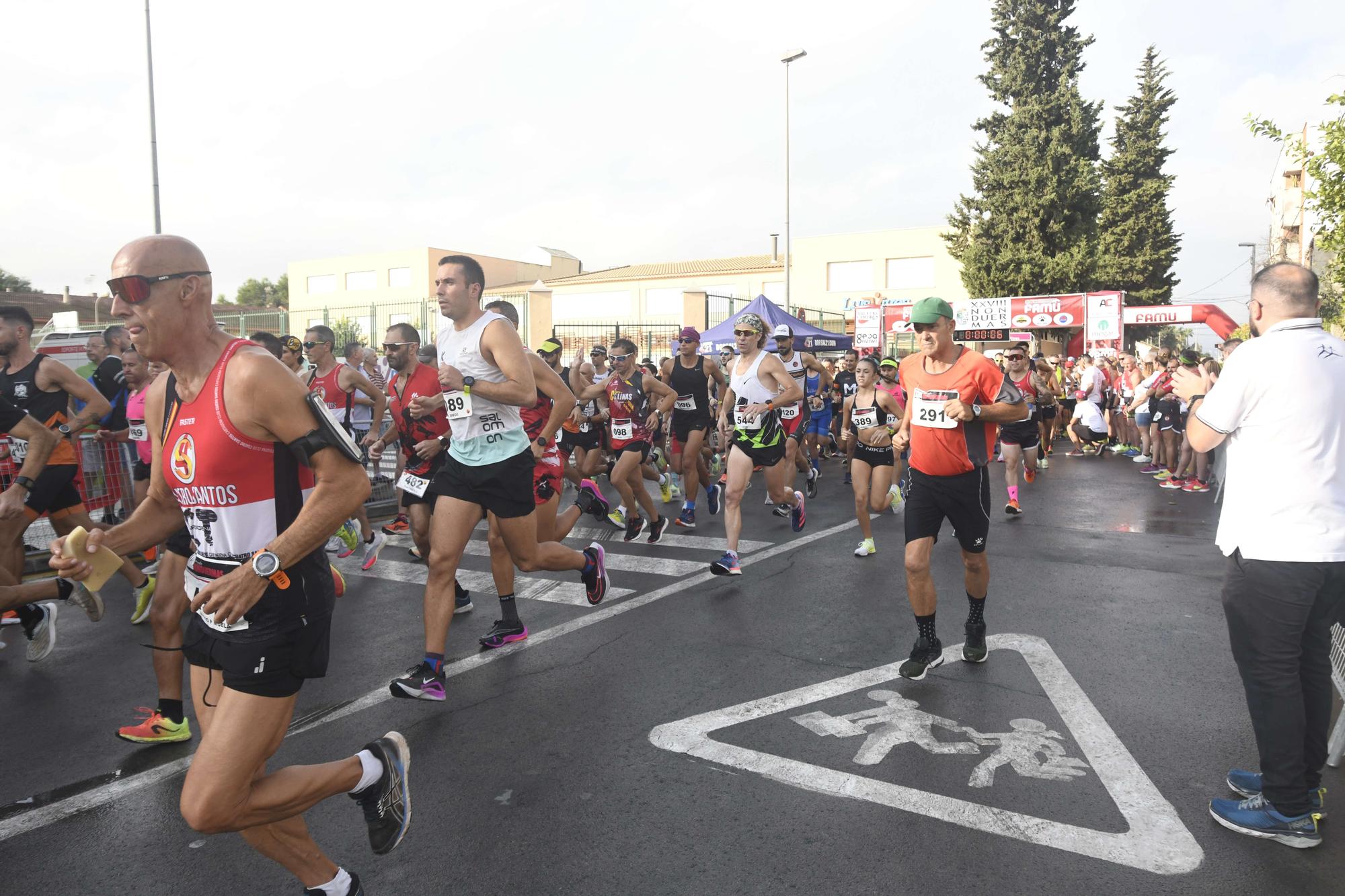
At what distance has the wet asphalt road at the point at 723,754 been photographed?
9.69 ft

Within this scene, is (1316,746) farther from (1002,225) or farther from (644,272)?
(644,272)

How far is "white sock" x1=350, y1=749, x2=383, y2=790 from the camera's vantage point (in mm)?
2693

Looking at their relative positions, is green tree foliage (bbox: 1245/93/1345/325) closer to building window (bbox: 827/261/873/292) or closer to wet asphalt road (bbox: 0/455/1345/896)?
wet asphalt road (bbox: 0/455/1345/896)

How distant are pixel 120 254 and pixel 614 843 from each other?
2.42m

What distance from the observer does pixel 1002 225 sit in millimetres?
38375

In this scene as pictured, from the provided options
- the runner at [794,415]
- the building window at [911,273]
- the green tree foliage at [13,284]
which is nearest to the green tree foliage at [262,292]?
the green tree foliage at [13,284]

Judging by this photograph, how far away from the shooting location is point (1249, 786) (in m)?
3.31

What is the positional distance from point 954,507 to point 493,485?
252 centimetres

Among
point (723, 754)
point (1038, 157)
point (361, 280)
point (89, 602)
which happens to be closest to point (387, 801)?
point (723, 754)

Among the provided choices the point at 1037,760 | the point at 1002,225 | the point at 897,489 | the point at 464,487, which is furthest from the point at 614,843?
the point at 1002,225

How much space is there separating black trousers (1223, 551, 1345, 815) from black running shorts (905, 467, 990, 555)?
1661 millimetres

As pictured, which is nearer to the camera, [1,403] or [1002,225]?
[1,403]

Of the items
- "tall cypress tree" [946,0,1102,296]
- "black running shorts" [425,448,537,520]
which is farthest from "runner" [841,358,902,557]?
"tall cypress tree" [946,0,1102,296]

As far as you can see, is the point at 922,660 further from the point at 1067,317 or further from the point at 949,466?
the point at 1067,317
